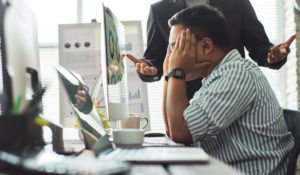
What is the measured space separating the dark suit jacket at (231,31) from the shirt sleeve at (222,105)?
0.81m

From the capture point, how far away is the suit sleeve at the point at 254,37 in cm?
184

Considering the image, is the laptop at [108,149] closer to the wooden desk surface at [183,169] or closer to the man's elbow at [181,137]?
the wooden desk surface at [183,169]

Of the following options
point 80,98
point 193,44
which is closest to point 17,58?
point 80,98

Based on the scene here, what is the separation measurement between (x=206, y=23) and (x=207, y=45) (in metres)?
0.09

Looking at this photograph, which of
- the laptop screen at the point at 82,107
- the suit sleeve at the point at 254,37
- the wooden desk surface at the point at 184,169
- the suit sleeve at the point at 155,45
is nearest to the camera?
the wooden desk surface at the point at 184,169

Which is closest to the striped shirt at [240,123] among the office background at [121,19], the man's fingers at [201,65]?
the man's fingers at [201,65]

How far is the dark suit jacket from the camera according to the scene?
6.31 ft

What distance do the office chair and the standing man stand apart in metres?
0.58

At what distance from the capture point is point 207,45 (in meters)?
1.20

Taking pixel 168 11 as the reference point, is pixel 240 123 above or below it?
below

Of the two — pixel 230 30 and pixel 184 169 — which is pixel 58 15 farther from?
pixel 184 169

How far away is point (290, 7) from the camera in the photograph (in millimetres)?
3285

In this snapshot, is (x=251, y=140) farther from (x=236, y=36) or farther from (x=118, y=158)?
(x=236, y=36)

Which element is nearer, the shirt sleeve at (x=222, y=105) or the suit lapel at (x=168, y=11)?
the shirt sleeve at (x=222, y=105)
